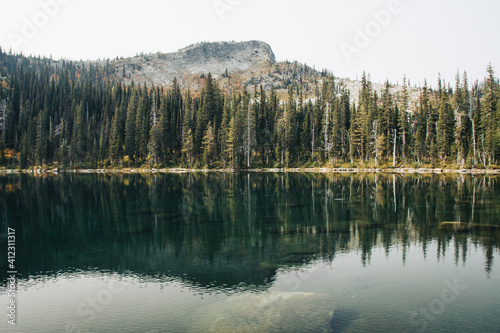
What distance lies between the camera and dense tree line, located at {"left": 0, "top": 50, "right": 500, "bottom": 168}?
299 feet

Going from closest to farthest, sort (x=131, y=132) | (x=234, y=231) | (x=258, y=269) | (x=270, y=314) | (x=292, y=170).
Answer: (x=270, y=314), (x=258, y=269), (x=234, y=231), (x=292, y=170), (x=131, y=132)

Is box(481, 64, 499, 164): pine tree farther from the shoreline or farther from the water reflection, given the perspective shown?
the water reflection

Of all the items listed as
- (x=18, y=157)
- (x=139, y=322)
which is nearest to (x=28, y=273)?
(x=139, y=322)

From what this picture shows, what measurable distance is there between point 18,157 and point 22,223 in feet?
378

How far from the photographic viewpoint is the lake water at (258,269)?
12.8 m

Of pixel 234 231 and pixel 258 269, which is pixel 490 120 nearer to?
pixel 234 231

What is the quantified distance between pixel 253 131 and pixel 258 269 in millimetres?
91631

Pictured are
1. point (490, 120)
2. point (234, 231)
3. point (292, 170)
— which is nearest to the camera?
point (234, 231)

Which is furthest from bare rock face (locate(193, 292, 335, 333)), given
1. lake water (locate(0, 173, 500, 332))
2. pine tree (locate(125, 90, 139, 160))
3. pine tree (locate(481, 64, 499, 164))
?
pine tree (locate(125, 90, 139, 160))

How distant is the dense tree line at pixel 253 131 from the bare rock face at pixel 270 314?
83554 millimetres

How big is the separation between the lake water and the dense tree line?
6243 cm

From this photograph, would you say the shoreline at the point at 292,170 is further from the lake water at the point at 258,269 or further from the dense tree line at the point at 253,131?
the lake water at the point at 258,269

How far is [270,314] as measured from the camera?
42.3ft

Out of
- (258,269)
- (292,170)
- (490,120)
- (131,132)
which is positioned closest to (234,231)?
(258,269)
